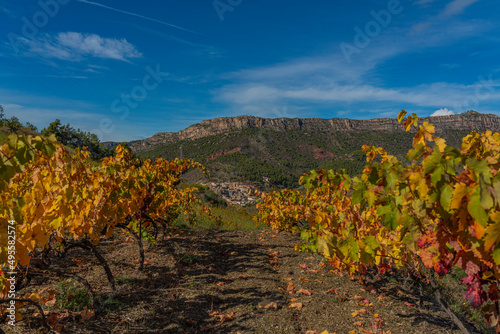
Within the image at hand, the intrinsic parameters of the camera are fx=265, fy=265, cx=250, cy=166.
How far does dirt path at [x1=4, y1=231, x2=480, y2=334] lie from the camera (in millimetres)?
3014

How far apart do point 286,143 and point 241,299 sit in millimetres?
105011

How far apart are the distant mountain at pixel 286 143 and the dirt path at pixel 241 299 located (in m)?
57.2

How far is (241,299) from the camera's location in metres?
3.80

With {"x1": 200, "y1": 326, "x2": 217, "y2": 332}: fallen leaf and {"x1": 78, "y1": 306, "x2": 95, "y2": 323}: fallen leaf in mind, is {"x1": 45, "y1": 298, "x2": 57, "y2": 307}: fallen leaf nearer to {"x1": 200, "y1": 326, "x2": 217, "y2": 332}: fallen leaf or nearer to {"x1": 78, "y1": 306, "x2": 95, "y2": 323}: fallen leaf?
{"x1": 78, "y1": 306, "x2": 95, "y2": 323}: fallen leaf

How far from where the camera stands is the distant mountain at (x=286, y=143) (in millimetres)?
76625

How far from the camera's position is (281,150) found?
101125mm

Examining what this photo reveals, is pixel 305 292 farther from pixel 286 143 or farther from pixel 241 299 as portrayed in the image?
pixel 286 143

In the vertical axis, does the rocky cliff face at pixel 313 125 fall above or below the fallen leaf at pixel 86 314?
above

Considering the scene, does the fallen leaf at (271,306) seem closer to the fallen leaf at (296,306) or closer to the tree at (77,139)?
the fallen leaf at (296,306)

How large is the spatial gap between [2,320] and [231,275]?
10.4 ft

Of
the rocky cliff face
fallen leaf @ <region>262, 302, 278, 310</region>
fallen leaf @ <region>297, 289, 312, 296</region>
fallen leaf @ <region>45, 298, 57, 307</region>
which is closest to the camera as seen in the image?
fallen leaf @ <region>45, 298, 57, 307</region>

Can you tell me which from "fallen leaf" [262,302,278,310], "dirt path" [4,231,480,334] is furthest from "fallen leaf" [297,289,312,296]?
"fallen leaf" [262,302,278,310]

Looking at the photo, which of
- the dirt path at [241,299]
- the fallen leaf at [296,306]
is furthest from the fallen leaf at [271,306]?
the fallen leaf at [296,306]

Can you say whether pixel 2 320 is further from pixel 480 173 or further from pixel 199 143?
pixel 199 143
